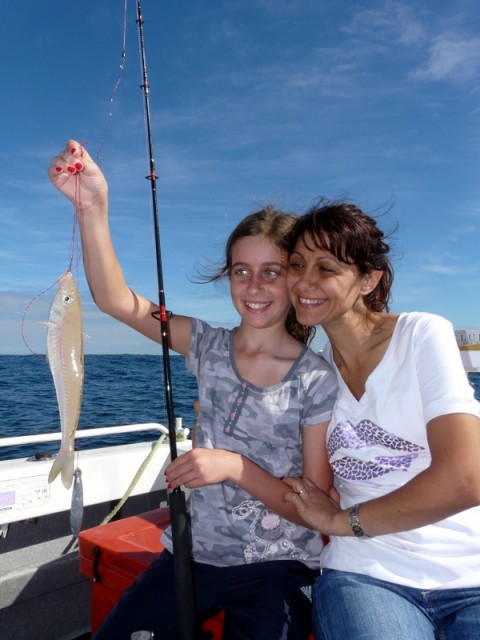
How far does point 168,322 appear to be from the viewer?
3.03 metres

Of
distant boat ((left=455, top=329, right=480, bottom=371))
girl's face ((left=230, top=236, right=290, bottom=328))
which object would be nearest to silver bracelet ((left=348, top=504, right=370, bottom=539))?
girl's face ((left=230, top=236, right=290, bottom=328))

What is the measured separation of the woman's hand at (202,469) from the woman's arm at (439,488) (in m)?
0.58

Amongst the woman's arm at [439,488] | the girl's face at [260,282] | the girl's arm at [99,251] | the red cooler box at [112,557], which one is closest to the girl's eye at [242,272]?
the girl's face at [260,282]

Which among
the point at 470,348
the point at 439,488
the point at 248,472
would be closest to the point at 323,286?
the point at 248,472

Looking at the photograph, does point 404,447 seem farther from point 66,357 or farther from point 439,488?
point 66,357

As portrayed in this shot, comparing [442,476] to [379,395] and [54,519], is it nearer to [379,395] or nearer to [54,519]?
[379,395]

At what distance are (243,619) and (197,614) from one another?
0.76 ft

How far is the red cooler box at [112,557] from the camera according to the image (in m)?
3.10

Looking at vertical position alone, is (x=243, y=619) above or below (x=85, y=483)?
below

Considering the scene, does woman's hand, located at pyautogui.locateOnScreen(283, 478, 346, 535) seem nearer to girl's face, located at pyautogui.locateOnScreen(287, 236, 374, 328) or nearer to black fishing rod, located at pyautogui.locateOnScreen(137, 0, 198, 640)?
black fishing rod, located at pyautogui.locateOnScreen(137, 0, 198, 640)

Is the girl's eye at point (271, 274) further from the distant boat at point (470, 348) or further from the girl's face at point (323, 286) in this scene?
the distant boat at point (470, 348)

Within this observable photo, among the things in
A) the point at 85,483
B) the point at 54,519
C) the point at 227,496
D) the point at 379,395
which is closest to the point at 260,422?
the point at 227,496

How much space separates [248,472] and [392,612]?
77 centimetres

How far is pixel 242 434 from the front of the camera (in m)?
2.73
